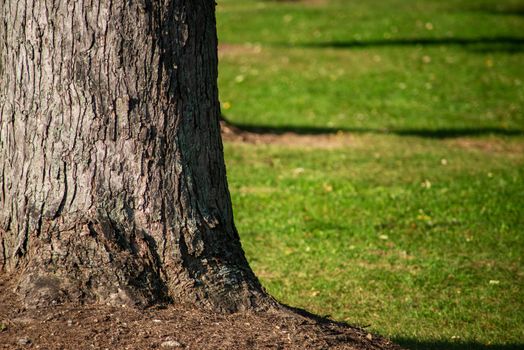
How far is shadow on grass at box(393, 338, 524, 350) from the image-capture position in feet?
18.4

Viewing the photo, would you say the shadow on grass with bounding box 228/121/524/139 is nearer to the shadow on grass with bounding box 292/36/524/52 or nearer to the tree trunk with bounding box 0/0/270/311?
the shadow on grass with bounding box 292/36/524/52

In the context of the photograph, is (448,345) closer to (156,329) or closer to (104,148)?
(156,329)

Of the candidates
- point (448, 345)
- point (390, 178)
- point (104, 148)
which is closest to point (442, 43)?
point (390, 178)

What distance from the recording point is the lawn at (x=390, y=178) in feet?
21.4

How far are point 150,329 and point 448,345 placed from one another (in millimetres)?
2479

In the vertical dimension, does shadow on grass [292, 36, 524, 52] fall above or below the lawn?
above

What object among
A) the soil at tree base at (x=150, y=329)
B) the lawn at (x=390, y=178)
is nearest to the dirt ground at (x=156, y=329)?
the soil at tree base at (x=150, y=329)

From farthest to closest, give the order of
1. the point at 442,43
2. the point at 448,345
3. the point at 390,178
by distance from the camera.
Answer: the point at 442,43 < the point at 390,178 < the point at 448,345

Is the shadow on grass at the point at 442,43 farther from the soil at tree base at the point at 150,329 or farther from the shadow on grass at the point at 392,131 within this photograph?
the soil at tree base at the point at 150,329

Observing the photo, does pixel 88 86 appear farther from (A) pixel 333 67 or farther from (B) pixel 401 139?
(A) pixel 333 67

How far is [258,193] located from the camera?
30.1 ft

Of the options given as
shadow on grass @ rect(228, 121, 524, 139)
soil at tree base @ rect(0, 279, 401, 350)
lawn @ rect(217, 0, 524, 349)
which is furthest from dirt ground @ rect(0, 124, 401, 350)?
shadow on grass @ rect(228, 121, 524, 139)

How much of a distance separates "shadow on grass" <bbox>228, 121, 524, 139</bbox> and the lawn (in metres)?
0.03

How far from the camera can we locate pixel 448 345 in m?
5.67
